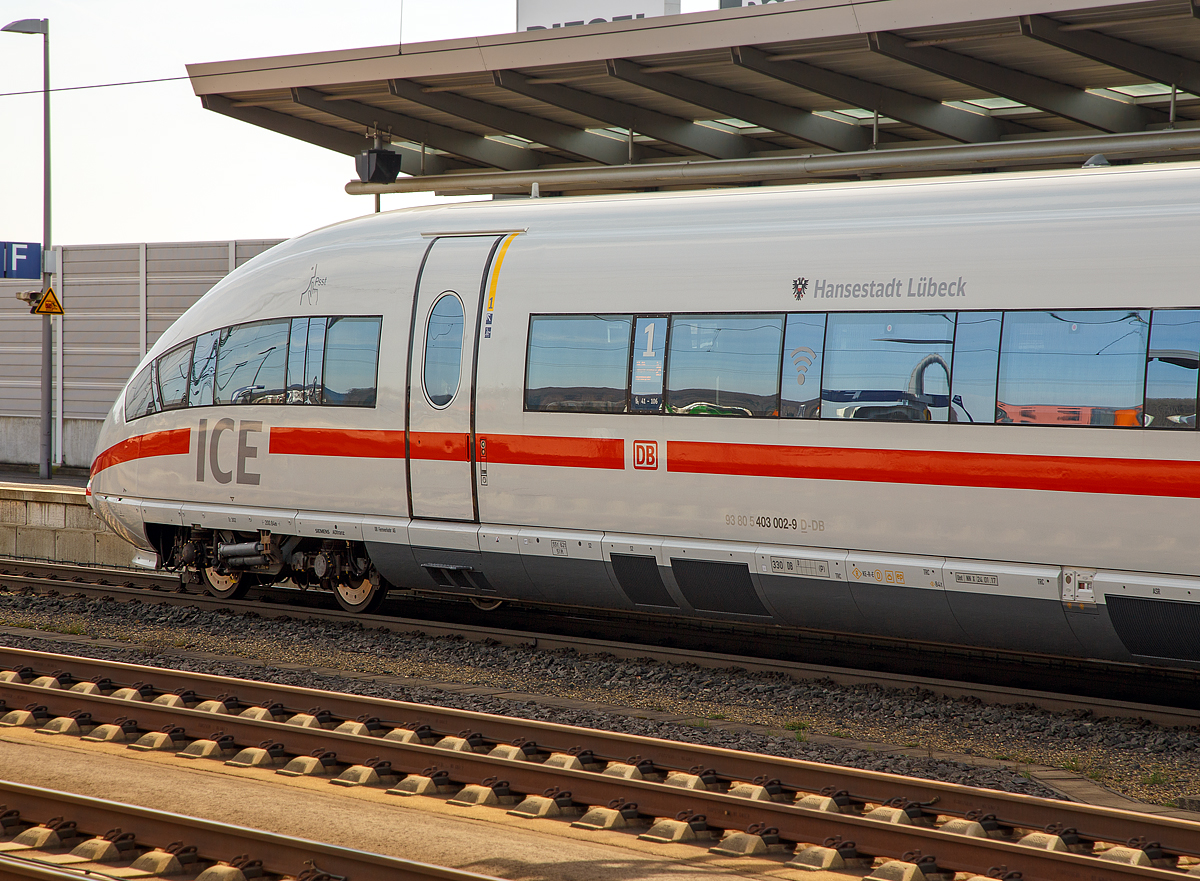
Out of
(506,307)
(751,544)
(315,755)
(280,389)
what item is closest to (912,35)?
(506,307)

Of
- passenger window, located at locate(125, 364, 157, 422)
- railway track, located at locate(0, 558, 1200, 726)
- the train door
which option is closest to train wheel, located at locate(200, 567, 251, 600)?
railway track, located at locate(0, 558, 1200, 726)

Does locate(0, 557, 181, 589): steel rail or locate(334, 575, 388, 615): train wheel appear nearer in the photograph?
locate(334, 575, 388, 615): train wheel

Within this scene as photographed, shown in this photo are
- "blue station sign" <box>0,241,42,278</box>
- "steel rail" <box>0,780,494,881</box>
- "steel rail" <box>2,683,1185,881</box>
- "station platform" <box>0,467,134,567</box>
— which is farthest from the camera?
"blue station sign" <box>0,241,42,278</box>

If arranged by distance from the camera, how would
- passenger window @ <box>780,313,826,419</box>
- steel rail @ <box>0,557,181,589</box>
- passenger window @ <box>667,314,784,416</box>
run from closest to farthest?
passenger window @ <box>780,313,826,419</box>, passenger window @ <box>667,314,784,416</box>, steel rail @ <box>0,557,181,589</box>

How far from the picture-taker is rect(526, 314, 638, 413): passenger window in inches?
364

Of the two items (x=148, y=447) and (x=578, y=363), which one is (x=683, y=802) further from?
(x=148, y=447)

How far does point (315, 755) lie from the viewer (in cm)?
674

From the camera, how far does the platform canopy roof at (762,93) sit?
12047mm

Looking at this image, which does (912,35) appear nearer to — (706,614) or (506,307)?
(506,307)

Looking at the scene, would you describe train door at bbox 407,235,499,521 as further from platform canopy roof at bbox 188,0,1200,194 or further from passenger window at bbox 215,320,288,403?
platform canopy roof at bbox 188,0,1200,194

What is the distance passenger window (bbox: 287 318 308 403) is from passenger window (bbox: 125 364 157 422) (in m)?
1.88

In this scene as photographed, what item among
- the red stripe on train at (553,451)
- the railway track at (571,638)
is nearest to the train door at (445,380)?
the red stripe on train at (553,451)

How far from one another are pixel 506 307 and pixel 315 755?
14.0 ft

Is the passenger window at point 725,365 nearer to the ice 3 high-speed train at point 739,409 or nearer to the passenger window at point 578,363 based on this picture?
the ice 3 high-speed train at point 739,409
